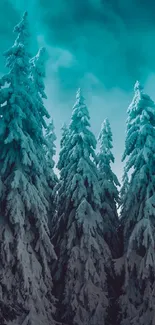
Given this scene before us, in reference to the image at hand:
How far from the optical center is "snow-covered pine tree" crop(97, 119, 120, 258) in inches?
876

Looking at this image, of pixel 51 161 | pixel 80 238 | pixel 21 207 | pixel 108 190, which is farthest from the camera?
pixel 51 161

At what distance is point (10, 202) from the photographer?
13352 mm

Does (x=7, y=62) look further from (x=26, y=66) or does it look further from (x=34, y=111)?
(x=34, y=111)

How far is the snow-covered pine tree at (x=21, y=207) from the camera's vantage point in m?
13.0

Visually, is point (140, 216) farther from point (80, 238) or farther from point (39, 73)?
point (39, 73)

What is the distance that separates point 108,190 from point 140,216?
5470mm

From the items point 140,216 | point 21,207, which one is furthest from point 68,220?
point 21,207

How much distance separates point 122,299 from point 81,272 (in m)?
2.78

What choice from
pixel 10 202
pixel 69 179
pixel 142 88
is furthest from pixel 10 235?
pixel 142 88

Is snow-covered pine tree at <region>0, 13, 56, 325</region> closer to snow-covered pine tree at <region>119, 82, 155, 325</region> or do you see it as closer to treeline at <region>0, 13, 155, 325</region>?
treeline at <region>0, 13, 155, 325</region>

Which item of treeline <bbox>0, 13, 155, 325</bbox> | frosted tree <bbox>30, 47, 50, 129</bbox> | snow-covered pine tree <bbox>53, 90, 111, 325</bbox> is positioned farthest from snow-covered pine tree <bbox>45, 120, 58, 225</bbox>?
frosted tree <bbox>30, 47, 50, 129</bbox>

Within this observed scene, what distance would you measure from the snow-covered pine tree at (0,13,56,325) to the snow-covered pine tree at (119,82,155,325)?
4896mm

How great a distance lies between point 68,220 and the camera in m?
19.2

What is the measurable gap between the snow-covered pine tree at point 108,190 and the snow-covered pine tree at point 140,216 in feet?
8.16
